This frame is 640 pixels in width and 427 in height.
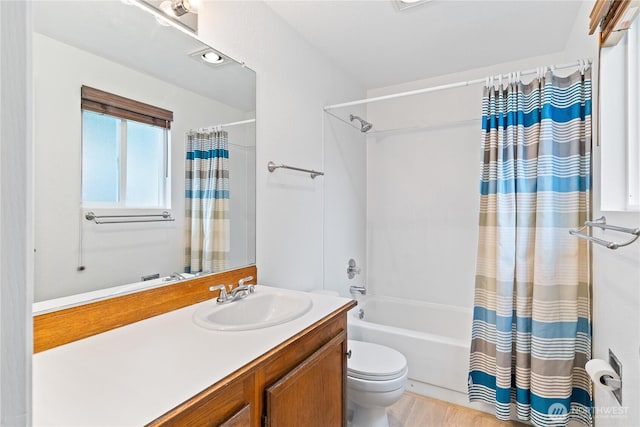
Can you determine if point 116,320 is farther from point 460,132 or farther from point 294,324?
point 460,132

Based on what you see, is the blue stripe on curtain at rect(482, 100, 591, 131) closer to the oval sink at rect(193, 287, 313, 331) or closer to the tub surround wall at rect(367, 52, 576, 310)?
the tub surround wall at rect(367, 52, 576, 310)

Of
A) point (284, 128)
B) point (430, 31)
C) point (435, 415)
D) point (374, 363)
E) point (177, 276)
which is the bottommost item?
point (435, 415)

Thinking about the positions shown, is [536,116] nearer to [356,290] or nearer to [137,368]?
[356,290]

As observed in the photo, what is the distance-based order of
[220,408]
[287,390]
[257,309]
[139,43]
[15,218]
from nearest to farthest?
[15,218], [220,408], [287,390], [139,43], [257,309]

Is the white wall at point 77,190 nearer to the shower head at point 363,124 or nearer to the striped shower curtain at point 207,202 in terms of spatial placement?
the striped shower curtain at point 207,202

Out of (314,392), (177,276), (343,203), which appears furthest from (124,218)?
(343,203)

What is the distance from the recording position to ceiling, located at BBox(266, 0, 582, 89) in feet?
6.06

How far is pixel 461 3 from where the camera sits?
182 cm

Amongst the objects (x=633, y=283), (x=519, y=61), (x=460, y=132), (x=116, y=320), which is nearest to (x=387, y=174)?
A: (x=460, y=132)

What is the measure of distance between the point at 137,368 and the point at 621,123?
203 cm

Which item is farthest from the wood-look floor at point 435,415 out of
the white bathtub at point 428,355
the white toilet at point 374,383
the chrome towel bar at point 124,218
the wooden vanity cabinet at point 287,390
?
the chrome towel bar at point 124,218

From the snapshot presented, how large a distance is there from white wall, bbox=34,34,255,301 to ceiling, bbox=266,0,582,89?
3.49 ft

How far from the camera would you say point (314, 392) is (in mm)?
1130

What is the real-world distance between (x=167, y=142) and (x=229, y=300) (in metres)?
0.72
